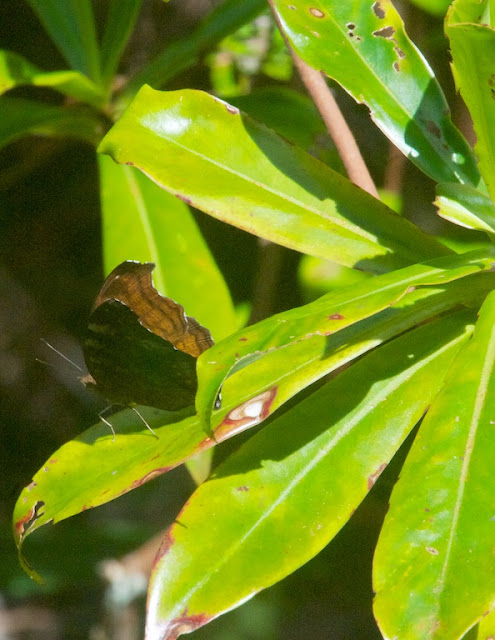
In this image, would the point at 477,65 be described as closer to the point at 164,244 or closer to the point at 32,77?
the point at 164,244

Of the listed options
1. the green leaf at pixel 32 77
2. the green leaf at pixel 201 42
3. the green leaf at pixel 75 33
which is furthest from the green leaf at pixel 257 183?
the green leaf at pixel 75 33

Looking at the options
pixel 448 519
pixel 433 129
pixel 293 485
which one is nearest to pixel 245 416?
pixel 293 485

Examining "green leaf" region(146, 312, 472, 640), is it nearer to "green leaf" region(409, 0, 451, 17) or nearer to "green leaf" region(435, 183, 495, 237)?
"green leaf" region(435, 183, 495, 237)

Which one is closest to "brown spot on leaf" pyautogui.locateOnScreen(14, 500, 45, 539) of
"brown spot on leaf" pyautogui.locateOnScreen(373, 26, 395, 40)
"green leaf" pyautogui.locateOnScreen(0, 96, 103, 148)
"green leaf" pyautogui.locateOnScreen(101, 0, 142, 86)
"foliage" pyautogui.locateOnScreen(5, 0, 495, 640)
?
"foliage" pyautogui.locateOnScreen(5, 0, 495, 640)

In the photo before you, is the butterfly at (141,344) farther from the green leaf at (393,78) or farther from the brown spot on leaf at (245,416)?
the green leaf at (393,78)

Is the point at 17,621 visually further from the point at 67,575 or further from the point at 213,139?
the point at 213,139

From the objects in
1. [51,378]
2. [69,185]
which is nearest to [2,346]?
[51,378]
